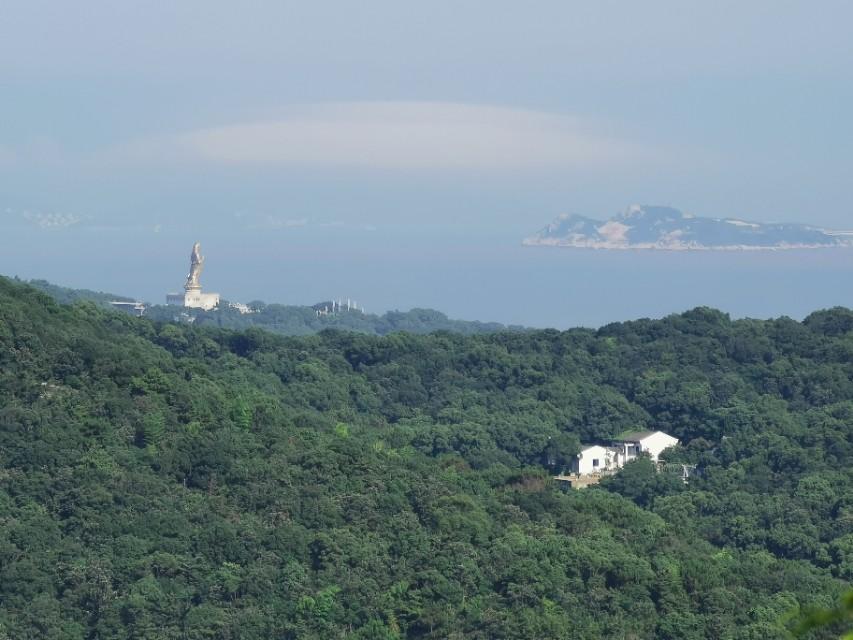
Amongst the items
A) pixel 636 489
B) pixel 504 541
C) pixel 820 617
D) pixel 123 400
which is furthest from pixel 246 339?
pixel 820 617

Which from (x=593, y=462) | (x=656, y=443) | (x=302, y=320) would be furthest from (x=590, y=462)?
(x=302, y=320)

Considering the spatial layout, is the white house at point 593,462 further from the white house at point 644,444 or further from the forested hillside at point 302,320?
the forested hillside at point 302,320

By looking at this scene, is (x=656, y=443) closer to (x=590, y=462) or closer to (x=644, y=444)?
(x=644, y=444)

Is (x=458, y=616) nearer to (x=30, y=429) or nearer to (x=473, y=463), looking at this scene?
(x=30, y=429)

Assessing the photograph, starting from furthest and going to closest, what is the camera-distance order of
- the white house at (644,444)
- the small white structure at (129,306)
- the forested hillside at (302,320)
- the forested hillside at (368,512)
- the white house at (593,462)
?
1. the small white structure at (129,306)
2. the forested hillside at (302,320)
3. the white house at (644,444)
4. the white house at (593,462)
5. the forested hillside at (368,512)

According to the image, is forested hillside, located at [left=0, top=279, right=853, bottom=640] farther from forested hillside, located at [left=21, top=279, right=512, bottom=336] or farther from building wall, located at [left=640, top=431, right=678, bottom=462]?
forested hillside, located at [left=21, top=279, right=512, bottom=336]

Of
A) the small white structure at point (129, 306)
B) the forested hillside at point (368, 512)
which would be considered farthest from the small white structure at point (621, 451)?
the small white structure at point (129, 306)
